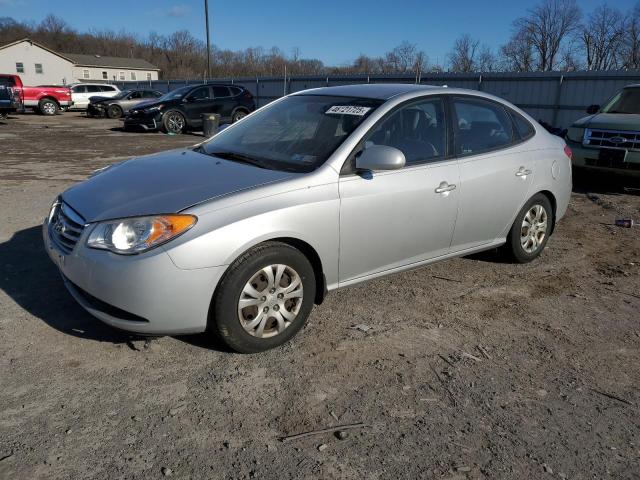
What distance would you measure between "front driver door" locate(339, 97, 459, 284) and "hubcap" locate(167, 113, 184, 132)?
1588 cm

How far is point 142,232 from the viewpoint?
2.98 meters

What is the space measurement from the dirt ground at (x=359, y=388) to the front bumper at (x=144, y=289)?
33 cm

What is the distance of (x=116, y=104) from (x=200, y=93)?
10.6 meters

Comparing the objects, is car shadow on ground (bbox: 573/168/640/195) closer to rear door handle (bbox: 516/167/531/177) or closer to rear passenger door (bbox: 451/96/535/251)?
rear door handle (bbox: 516/167/531/177)

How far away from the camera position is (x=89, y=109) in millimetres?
28047

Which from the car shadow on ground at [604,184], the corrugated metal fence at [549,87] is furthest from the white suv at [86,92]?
the car shadow on ground at [604,184]

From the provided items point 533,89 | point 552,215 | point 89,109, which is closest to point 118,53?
point 89,109

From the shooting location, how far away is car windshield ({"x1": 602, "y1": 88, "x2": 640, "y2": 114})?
903 centimetres

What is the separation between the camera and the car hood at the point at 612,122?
8.15 m

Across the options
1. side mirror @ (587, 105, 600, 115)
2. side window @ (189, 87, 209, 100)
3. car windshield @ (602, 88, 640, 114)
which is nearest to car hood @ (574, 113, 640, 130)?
car windshield @ (602, 88, 640, 114)

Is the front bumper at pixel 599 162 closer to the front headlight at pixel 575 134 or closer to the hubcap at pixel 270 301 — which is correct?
the front headlight at pixel 575 134

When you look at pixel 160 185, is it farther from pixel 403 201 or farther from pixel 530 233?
pixel 530 233

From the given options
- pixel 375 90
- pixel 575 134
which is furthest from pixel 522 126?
pixel 575 134

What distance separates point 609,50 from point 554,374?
5141cm
